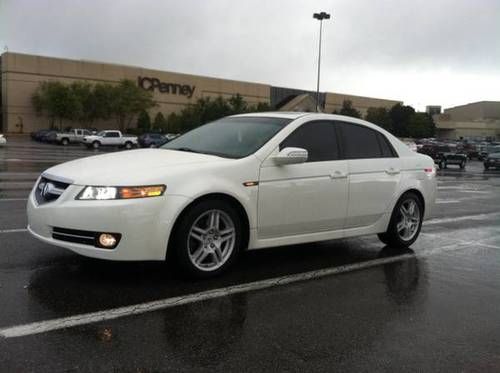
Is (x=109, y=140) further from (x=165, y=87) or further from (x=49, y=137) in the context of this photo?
(x=165, y=87)

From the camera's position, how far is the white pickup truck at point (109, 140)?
45.5 metres

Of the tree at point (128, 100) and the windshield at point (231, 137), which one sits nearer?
the windshield at point (231, 137)

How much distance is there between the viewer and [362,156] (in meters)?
6.58

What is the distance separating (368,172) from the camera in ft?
21.4

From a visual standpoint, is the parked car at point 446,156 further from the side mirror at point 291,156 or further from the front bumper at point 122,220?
the front bumper at point 122,220

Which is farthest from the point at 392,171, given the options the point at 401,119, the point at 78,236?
the point at 401,119

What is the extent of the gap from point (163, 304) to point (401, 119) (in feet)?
325

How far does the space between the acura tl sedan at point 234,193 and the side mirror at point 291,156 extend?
0.4 inches

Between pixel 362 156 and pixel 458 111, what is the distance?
15790 cm

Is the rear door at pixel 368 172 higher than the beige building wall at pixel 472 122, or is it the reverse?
the beige building wall at pixel 472 122

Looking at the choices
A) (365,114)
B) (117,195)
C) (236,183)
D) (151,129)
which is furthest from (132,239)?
(365,114)

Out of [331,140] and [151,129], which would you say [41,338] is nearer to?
[331,140]

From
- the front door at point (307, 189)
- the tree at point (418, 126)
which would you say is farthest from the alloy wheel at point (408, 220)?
the tree at point (418, 126)

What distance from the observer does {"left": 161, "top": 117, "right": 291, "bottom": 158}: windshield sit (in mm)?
5723
